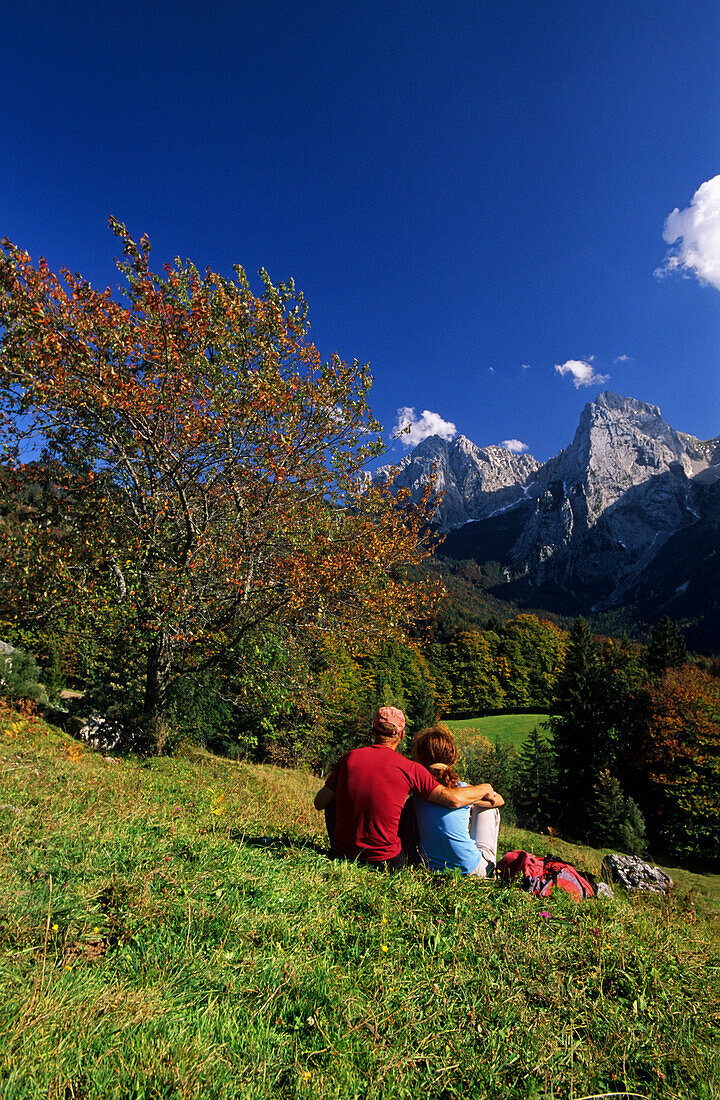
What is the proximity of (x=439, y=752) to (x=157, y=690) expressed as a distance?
8.33 metres

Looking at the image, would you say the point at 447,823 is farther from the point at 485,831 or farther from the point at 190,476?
the point at 190,476

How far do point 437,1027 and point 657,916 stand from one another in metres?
3.12

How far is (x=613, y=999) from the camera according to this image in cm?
300

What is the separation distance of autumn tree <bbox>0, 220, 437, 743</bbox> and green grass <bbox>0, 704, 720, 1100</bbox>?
18.5 ft

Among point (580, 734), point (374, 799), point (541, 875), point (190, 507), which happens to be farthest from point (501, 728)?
point (374, 799)

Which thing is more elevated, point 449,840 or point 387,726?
point 387,726

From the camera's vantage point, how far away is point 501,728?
2470 inches

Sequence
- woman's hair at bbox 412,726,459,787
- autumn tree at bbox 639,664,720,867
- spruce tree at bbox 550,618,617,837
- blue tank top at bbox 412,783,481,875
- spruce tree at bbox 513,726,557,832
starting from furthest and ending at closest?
spruce tree at bbox 513,726,557,832 < spruce tree at bbox 550,618,617,837 < autumn tree at bbox 639,664,720,867 < woman's hair at bbox 412,726,459,787 < blue tank top at bbox 412,783,481,875

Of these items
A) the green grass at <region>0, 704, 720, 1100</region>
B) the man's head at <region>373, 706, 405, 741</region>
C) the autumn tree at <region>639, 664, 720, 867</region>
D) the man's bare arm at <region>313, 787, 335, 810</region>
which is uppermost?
the man's head at <region>373, 706, 405, 741</region>

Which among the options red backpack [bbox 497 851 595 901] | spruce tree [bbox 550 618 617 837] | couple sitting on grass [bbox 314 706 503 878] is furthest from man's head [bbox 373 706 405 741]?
spruce tree [bbox 550 618 617 837]

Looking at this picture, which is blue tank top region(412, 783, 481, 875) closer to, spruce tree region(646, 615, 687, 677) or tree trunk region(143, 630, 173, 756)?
tree trunk region(143, 630, 173, 756)

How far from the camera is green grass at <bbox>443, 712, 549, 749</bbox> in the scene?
186 ft

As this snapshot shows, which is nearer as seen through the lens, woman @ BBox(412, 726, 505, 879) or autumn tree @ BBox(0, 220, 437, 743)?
woman @ BBox(412, 726, 505, 879)

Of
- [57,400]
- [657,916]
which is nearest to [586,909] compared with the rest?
[657,916]
